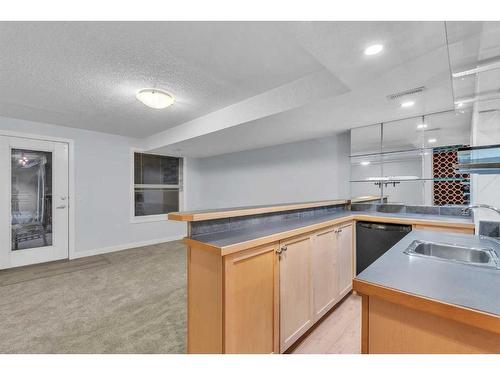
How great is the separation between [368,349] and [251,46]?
6.63 ft

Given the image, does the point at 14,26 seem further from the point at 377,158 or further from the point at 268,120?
the point at 377,158

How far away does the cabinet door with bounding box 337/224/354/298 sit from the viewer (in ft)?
7.61

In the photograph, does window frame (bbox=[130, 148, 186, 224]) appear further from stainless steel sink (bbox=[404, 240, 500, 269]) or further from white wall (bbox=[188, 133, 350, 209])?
stainless steel sink (bbox=[404, 240, 500, 269])

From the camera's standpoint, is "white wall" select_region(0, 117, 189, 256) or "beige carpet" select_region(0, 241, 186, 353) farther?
"white wall" select_region(0, 117, 189, 256)

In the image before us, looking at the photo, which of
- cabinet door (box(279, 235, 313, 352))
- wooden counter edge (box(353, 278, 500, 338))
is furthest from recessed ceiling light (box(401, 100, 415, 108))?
wooden counter edge (box(353, 278, 500, 338))

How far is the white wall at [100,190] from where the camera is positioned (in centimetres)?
412

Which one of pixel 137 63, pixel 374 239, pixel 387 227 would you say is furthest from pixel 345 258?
pixel 137 63

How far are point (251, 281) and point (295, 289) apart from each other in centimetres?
49

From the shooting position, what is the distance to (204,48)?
1.83 m

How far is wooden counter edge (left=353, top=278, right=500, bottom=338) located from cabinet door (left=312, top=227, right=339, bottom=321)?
3.42ft

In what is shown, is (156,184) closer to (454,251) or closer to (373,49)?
(373,49)

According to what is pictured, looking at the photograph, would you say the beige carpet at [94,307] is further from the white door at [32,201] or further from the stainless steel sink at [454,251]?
the stainless steel sink at [454,251]
